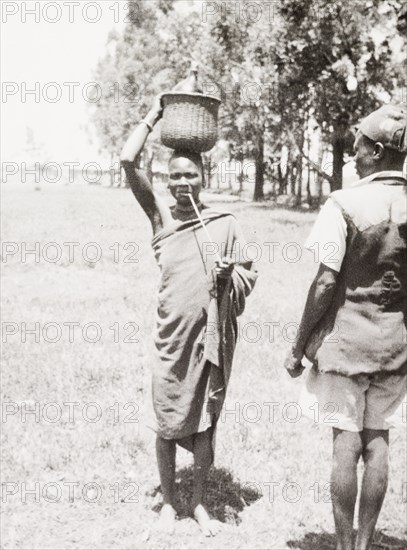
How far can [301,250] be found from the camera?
45.3 feet

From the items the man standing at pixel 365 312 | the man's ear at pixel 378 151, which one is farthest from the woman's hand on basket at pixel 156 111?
the man's ear at pixel 378 151

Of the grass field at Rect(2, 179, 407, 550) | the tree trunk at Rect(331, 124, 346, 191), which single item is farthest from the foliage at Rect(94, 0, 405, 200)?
the grass field at Rect(2, 179, 407, 550)

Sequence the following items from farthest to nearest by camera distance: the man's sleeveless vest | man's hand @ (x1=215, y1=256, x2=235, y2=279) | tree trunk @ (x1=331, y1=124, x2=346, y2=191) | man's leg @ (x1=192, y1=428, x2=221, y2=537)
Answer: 1. tree trunk @ (x1=331, y1=124, x2=346, y2=191)
2. man's leg @ (x1=192, y1=428, x2=221, y2=537)
3. man's hand @ (x1=215, y1=256, x2=235, y2=279)
4. the man's sleeveless vest

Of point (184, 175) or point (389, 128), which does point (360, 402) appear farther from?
point (184, 175)

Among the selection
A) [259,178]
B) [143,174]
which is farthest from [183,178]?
[259,178]

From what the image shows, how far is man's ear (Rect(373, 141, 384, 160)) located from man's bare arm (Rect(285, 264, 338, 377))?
0.58 m

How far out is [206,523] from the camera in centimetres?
385

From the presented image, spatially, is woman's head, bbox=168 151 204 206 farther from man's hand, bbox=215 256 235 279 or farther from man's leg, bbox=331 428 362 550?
man's leg, bbox=331 428 362 550

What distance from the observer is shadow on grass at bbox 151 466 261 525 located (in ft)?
13.3

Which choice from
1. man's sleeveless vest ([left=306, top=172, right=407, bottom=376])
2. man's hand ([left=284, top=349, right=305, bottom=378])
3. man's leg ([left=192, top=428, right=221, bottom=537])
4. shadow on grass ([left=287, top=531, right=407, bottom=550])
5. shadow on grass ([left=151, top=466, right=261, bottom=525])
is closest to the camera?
man's sleeveless vest ([left=306, top=172, right=407, bottom=376])

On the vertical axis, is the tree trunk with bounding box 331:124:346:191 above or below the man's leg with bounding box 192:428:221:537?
above

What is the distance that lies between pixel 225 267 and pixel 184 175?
628 millimetres

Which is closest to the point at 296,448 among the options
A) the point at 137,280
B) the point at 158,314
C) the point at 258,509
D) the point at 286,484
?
the point at 286,484

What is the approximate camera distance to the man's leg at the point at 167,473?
391cm
